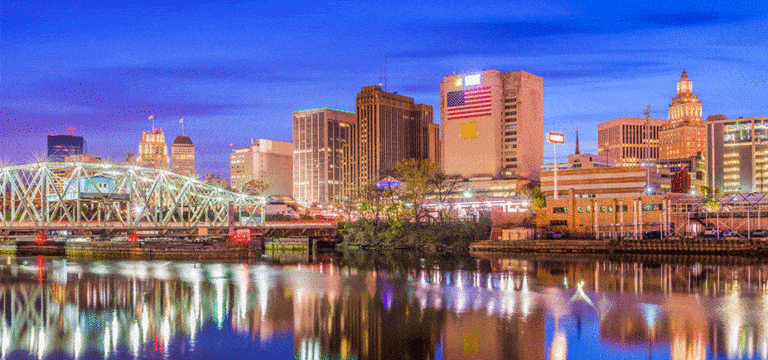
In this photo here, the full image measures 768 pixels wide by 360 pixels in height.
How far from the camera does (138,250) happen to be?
105 meters

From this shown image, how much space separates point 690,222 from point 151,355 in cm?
9524

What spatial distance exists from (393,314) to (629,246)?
6010 cm

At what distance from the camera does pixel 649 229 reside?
104438 mm

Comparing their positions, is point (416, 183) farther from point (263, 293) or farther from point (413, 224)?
point (263, 293)

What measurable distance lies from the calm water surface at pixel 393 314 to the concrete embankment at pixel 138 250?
2770 cm

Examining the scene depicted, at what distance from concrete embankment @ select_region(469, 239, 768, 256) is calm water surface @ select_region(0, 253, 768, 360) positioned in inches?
686

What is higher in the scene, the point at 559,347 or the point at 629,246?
the point at 629,246

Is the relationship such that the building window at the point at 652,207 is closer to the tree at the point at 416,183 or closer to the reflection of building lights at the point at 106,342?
the tree at the point at 416,183

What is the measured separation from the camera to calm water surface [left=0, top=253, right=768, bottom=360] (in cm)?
3322

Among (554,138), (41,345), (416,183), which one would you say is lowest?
(41,345)

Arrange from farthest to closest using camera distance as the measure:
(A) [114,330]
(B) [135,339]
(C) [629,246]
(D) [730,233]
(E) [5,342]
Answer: (D) [730,233] < (C) [629,246] < (A) [114,330] < (B) [135,339] < (E) [5,342]

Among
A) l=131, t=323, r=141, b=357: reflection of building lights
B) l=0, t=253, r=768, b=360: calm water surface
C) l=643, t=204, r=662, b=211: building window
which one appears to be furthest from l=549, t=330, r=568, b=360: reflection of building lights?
l=643, t=204, r=662, b=211: building window

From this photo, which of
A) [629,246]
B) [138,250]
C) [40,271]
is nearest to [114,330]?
[40,271]

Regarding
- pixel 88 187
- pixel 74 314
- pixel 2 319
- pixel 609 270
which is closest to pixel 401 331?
pixel 74 314
